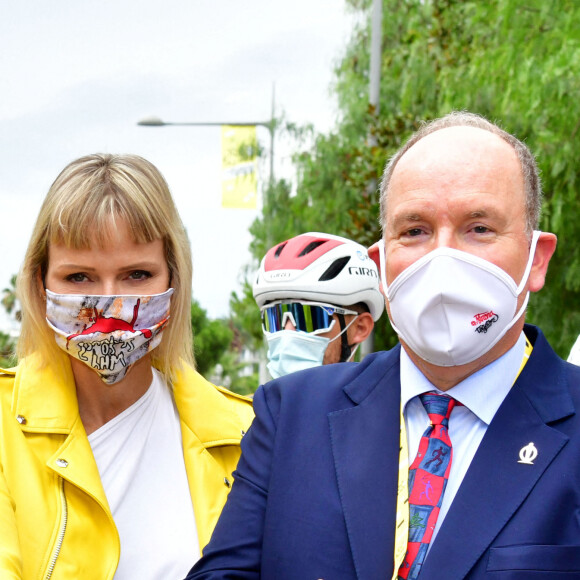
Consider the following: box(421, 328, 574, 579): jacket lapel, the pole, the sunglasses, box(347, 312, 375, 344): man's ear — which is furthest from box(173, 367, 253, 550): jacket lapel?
the pole

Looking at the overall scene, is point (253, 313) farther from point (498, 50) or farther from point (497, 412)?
point (497, 412)

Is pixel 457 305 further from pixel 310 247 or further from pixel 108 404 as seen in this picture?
pixel 310 247

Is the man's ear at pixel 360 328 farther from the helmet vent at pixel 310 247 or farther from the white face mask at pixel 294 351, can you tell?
the helmet vent at pixel 310 247

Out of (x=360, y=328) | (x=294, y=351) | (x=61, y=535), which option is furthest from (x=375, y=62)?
(x=61, y=535)

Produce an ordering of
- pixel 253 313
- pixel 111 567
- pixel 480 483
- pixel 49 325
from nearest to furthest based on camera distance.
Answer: pixel 480 483
pixel 111 567
pixel 49 325
pixel 253 313

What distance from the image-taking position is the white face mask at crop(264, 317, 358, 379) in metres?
4.73

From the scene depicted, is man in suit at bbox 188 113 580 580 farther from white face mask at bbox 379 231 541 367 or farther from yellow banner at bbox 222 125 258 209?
yellow banner at bbox 222 125 258 209

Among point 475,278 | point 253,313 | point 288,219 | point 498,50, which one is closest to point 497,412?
point 475,278

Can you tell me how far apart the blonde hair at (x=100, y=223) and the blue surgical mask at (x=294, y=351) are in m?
0.92

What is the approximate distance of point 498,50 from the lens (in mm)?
12031

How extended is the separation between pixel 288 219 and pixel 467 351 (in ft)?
A: 51.8

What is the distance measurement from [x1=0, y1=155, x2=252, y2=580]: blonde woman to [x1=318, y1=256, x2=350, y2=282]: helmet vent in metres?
1.22

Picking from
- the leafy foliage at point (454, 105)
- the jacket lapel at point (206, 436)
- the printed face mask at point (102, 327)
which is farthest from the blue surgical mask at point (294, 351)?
the leafy foliage at point (454, 105)

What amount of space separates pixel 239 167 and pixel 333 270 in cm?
1458
